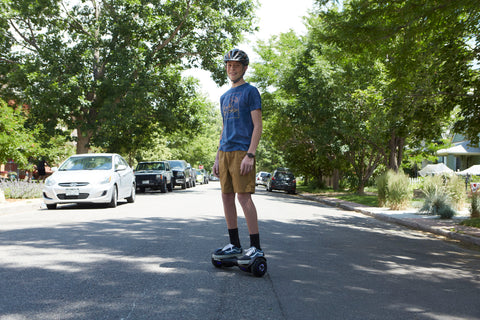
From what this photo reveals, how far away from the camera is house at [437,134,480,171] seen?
121 ft

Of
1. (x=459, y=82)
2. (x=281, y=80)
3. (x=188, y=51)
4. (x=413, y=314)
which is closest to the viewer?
(x=413, y=314)

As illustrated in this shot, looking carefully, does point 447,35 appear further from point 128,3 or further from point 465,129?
point 128,3

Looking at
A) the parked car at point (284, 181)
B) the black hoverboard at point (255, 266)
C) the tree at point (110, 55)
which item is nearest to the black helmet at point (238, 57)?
the black hoverboard at point (255, 266)

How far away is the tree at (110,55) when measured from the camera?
21.9 m

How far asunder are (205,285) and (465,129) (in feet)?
30.0

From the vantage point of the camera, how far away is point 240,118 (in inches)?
186

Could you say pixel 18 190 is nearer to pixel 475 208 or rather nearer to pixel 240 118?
pixel 240 118

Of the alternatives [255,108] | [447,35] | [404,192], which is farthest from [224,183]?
[404,192]

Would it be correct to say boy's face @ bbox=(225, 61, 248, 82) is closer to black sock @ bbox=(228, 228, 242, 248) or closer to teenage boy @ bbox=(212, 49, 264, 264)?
teenage boy @ bbox=(212, 49, 264, 264)

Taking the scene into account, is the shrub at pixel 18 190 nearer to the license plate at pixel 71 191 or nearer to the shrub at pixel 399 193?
the license plate at pixel 71 191

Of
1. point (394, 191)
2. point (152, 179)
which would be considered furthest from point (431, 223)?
point (152, 179)

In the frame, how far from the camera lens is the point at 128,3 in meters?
22.7

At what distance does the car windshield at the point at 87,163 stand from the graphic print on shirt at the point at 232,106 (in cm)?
945

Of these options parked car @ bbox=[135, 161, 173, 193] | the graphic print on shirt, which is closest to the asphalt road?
the graphic print on shirt
